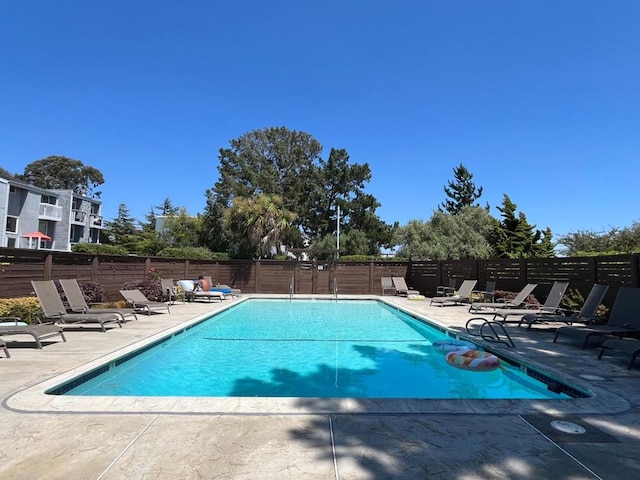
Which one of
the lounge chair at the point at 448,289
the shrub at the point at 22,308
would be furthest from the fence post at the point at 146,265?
the lounge chair at the point at 448,289

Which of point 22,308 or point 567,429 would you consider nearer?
point 567,429

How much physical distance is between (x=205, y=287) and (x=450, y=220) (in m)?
21.0

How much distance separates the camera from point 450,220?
30281 mm

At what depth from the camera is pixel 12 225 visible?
94.7 feet

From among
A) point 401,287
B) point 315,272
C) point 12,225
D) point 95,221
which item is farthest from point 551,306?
point 95,221

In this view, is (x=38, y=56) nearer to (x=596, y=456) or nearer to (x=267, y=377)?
(x=267, y=377)

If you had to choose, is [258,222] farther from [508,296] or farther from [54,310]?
[54,310]

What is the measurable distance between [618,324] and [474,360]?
2960mm

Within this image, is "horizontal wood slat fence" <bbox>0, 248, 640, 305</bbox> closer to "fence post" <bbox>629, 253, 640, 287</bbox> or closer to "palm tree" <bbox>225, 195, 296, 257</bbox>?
"fence post" <bbox>629, 253, 640, 287</bbox>

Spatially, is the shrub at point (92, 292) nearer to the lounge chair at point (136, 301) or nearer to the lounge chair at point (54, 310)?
the lounge chair at point (136, 301)

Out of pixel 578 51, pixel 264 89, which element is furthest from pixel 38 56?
pixel 578 51

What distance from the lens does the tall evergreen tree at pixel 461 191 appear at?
4350cm

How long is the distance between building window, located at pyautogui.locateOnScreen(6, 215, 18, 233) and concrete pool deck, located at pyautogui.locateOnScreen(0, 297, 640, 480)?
3129 cm

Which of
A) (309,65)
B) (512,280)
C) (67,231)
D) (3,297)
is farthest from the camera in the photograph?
(67,231)
